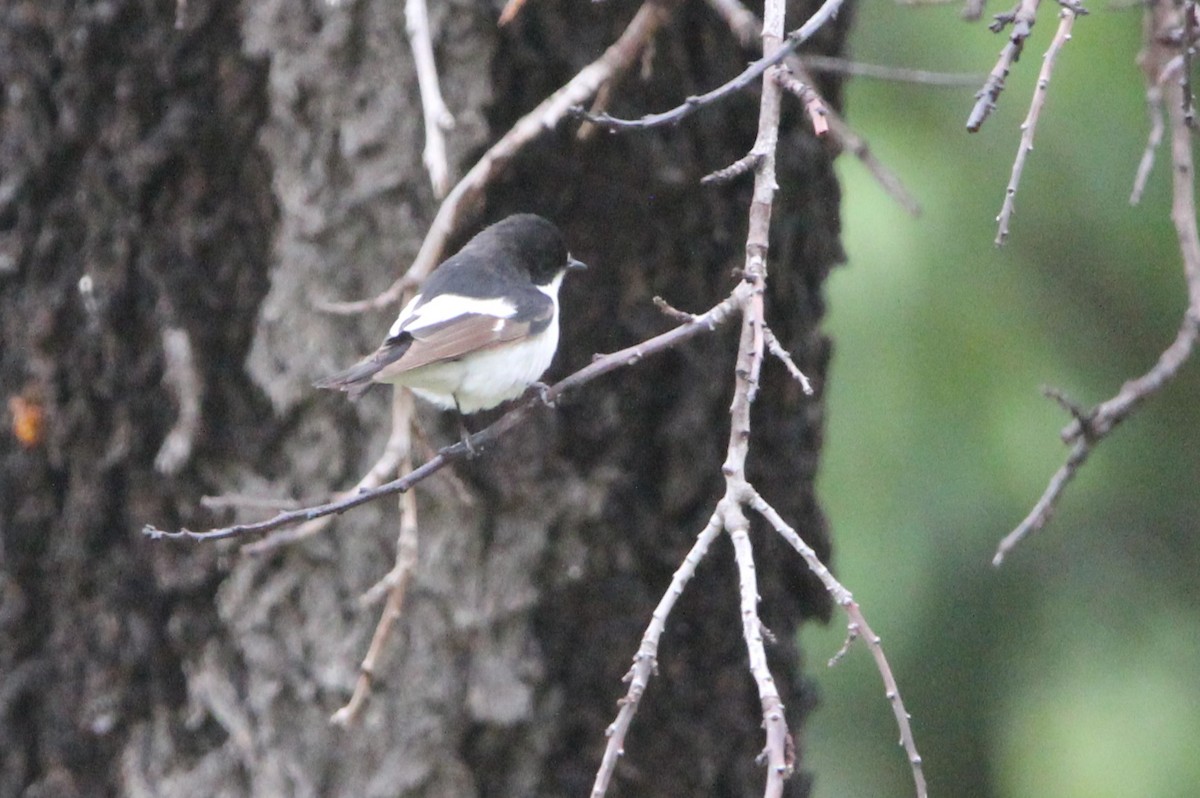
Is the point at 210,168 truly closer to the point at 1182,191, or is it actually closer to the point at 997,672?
the point at 1182,191

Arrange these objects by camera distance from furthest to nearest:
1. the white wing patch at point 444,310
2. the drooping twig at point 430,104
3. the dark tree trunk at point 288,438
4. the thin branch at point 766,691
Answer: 1. the dark tree trunk at point 288,438
2. the white wing patch at point 444,310
3. the drooping twig at point 430,104
4. the thin branch at point 766,691

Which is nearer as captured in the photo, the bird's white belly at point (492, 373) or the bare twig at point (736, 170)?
the bare twig at point (736, 170)

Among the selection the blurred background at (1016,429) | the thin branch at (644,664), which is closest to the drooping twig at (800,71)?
the thin branch at (644,664)

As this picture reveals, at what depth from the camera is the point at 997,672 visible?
188 inches

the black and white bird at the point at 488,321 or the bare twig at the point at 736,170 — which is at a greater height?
the bare twig at the point at 736,170

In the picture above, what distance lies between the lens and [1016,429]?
437 centimetres

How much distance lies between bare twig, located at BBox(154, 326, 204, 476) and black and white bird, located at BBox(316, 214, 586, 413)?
0.33m

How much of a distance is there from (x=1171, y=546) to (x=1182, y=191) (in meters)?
2.66

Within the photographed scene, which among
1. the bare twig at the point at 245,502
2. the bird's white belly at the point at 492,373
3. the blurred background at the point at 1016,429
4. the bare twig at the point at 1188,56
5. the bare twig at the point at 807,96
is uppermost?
the bare twig at the point at 1188,56

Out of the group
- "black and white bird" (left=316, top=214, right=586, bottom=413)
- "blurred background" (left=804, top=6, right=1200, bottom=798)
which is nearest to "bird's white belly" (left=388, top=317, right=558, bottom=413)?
"black and white bird" (left=316, top=214, right=586, bottom=413)

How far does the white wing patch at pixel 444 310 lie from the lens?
2.55 m

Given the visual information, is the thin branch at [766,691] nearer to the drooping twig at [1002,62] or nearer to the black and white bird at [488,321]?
the drooping twig at [1002,62]

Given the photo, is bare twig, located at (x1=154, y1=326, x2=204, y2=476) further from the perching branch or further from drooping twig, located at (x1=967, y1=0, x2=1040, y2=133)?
drooping twig, located at (x1=967, y1=0, x2=1040, y2=133)

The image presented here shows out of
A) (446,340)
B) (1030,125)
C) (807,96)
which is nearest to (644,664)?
(807,96)
